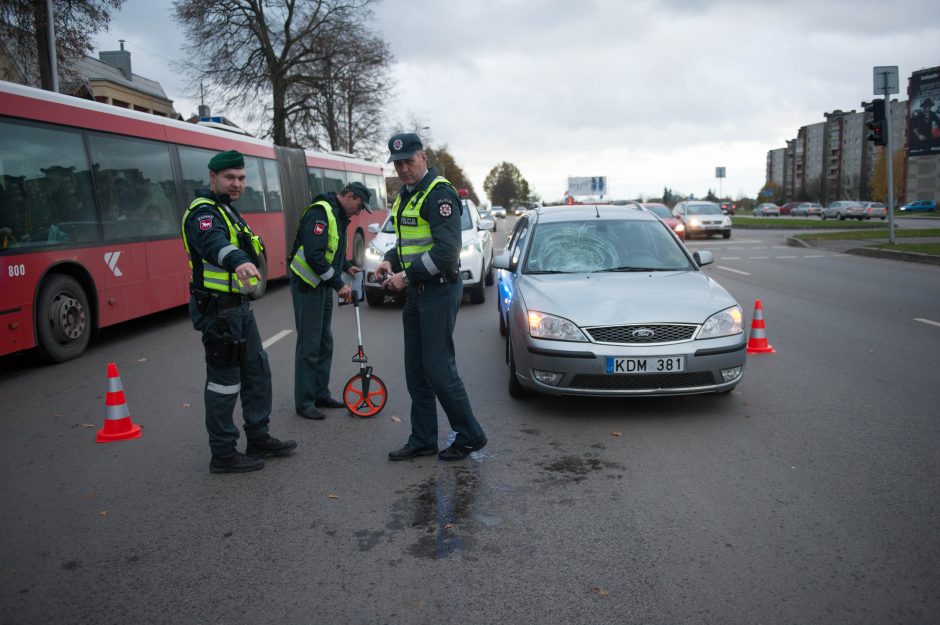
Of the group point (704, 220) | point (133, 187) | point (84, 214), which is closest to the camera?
point (84, 214)

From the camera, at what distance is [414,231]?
4.64 meters

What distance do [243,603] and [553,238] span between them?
476 centimetres

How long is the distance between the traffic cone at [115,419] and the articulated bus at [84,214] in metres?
2.84

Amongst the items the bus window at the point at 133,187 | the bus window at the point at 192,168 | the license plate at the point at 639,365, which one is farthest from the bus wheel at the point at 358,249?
the license plate at the point at 639,365

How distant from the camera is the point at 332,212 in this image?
19.4 feet

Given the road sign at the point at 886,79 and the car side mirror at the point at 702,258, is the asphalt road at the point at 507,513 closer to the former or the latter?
the car side mirror at the point at 702,258

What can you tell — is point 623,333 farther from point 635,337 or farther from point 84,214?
point 84,214

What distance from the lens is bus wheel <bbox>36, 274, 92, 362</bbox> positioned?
8.16 meters

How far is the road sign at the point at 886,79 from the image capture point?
2011cm

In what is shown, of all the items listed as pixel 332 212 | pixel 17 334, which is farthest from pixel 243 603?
pixel 17 334

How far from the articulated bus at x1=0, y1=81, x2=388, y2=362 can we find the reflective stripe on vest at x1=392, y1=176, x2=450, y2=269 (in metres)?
4.79

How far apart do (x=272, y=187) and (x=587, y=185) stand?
37.8 metres

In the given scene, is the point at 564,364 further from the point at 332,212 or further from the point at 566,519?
the point at 332,212

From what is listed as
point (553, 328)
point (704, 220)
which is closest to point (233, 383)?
point (553, 328)
